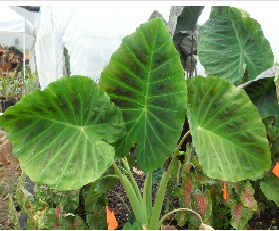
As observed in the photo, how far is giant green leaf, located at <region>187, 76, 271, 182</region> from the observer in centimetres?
132

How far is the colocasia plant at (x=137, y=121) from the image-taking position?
120 cm

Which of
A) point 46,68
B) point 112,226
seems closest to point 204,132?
A: point 112,226

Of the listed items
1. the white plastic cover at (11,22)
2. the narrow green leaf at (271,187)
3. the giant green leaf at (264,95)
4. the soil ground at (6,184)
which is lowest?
the soil ground at (6,184)

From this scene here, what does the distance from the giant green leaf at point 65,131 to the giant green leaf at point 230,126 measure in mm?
266

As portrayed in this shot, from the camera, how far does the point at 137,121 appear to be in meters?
1.34

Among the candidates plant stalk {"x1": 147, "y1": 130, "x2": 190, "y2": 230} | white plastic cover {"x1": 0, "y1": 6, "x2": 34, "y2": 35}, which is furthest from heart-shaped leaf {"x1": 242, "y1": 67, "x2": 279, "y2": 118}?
white plastic cover {"x1": 0, "y1": 6, "x2": 34, "y2": 35}

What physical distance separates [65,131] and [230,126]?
50 centimetres

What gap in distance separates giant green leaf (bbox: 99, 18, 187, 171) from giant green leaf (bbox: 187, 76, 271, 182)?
0.27ft

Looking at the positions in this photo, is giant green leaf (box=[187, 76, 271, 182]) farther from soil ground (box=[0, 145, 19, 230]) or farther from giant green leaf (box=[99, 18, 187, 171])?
soil ground (box=[0, 145, 19, 230])

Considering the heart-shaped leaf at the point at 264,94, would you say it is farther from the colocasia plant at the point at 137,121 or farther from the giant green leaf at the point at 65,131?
the giant green leaf at the point at 65,131

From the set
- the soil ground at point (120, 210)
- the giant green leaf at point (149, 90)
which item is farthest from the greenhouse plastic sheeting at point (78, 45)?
the giant green leaf at point (149, 90)

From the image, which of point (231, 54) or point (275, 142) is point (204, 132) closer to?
point (275, 142)

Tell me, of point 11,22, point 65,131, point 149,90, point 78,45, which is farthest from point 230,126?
point 11,22

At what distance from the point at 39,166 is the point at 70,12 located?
9.14 ft
